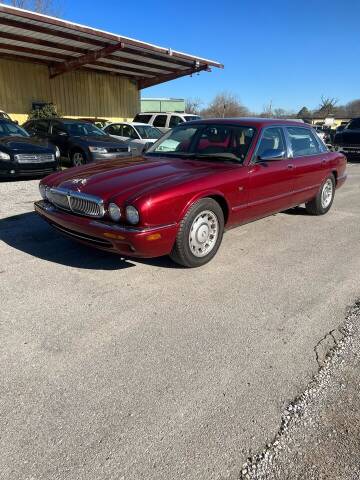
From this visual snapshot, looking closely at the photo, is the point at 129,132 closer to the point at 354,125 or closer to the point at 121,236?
the point at 354,125

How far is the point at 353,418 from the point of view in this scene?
87.1 inches

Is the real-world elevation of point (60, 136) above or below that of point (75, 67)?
below

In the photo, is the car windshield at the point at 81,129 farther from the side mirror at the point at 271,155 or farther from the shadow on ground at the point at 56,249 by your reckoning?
the side mirror at the point at 271,155

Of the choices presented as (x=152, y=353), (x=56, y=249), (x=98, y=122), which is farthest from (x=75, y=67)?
(x=152, y=353)

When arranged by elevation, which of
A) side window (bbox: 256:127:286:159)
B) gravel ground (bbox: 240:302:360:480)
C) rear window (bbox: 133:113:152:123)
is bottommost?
gravel ground (bbox: 240:302:360:480)

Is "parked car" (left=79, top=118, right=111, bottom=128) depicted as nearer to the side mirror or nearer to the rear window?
the rear window

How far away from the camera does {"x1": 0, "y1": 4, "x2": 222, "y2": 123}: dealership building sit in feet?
48.8

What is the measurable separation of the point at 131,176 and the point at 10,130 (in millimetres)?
7404

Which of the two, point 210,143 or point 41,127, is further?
point 41,127

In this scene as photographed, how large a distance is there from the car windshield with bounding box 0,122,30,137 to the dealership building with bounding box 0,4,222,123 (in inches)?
188

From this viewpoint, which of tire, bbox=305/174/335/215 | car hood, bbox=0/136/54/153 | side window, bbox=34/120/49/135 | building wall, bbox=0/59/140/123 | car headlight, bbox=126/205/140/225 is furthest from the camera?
building wall, bbox=0/59/140/123

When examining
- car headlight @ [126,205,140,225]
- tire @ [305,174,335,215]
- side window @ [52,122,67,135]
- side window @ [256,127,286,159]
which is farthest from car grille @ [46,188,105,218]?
side window @ [52,122,67,135]

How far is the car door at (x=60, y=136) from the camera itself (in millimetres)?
11438

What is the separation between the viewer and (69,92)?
2116 cm
